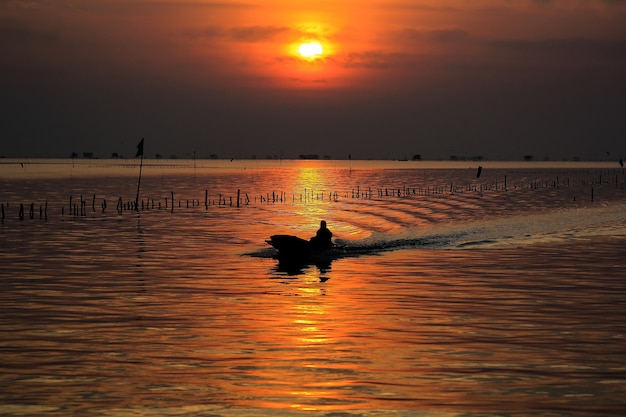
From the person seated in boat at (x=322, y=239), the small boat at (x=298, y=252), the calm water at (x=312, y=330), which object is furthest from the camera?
the person seated in boat at (x=322, y=239)

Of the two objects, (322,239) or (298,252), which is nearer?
(298,252)

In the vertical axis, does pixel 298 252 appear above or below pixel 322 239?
below

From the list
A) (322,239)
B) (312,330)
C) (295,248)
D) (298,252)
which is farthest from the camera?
(322,239)

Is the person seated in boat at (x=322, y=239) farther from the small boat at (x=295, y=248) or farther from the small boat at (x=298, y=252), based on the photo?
the small boat at (x=295, y=248)

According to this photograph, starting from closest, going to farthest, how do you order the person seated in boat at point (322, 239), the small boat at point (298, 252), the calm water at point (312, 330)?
the calm water at point (312, 330)
the small boat at point (298, 252)
the person seated in boat at point (322, 239)

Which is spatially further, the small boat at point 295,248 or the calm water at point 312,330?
the small boat at point 295,248

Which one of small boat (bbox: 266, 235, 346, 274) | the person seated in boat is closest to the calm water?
small boat (bbox: 266, 235, 346, 274)

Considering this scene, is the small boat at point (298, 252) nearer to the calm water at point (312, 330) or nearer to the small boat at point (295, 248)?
the small boat at point (295, 248)

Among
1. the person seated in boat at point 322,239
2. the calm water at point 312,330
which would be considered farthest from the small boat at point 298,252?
the calm water at point 312,330

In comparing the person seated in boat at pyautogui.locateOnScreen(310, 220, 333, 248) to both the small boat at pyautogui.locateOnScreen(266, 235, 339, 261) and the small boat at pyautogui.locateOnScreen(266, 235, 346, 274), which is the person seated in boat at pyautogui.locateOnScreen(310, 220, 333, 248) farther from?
the small boat at pyautogui.locateOnScreen(266, 235, 339, 261)

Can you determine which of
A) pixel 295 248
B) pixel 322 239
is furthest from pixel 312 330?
pixel 322 239

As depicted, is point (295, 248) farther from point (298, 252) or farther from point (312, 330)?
point (312, 330)

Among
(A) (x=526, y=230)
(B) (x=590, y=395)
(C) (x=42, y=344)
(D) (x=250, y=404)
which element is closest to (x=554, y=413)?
(B) (x=590, y=395)

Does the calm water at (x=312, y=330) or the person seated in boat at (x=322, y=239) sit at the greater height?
the person seated in boat at (x=322, y=239)
